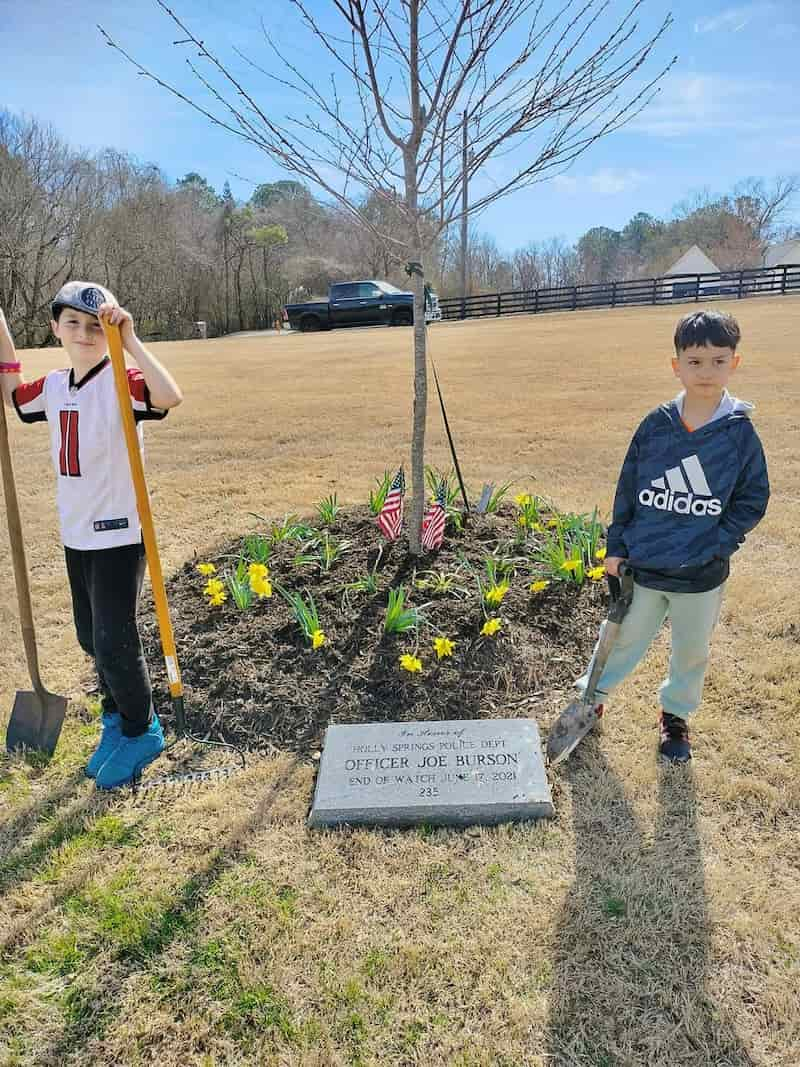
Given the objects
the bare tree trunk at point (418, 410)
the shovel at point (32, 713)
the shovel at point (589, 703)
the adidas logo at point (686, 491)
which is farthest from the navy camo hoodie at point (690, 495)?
the shovel at point (32, 713)

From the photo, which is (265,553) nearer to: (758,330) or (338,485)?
(338,485)

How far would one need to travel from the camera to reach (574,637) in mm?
3473

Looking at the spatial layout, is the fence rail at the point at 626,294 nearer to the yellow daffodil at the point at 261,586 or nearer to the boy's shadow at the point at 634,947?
the yellow daffodil at the point at 261,586

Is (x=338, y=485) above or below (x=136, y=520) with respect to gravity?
below

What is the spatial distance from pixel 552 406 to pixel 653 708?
7.53 meters

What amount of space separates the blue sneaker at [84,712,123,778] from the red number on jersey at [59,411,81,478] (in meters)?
1.04

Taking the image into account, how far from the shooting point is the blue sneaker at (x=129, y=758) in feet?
8.59

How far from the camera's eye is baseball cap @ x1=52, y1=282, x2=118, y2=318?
2.27 meters

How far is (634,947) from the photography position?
1954 millimetres

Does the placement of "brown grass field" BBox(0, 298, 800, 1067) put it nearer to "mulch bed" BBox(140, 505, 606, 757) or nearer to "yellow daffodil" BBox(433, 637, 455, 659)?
"mulch bed" BBox(140, 505, 606, 757)

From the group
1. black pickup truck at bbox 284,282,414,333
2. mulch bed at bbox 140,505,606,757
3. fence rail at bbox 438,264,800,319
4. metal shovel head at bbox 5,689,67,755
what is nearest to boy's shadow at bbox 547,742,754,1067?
mulch bed at bbox 140,505,606,757

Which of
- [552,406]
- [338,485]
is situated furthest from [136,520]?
[552,406]

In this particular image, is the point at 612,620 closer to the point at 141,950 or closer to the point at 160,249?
the point at 141,950

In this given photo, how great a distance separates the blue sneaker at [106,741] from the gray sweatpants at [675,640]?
6.32ft
